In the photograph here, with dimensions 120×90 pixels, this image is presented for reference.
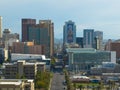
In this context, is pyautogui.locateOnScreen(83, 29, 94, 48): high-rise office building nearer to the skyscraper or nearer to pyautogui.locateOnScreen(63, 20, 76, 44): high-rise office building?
pyautogui.locateOnScreen(63, 20, 76, 44): high-rise office building

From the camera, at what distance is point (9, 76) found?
47.3m

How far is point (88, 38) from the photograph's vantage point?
346ft

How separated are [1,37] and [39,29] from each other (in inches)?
513

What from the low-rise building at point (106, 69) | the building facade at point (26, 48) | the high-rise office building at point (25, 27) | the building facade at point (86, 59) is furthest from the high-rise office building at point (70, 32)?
the low-rise building at point (106, 69)

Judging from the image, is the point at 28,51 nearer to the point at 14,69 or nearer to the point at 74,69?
the point at 74,69

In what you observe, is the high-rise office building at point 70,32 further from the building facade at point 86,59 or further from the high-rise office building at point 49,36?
the building facade at point 86,59

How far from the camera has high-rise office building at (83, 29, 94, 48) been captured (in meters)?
99.0

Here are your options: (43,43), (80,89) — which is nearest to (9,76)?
(80,89)

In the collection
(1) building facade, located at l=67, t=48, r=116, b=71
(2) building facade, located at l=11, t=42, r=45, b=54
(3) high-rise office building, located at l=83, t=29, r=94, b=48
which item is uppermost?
(3) high-rise office building, located at l=83, t=29, r=94, b=48

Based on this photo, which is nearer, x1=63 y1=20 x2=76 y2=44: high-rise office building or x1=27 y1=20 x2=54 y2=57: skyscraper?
x1=27 y1=20 x2=54 y2=57: skyscraper

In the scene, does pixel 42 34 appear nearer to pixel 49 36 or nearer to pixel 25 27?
pixel 49 36

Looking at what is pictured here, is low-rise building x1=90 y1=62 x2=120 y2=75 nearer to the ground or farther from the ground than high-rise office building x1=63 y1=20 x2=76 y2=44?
nearer to the ground

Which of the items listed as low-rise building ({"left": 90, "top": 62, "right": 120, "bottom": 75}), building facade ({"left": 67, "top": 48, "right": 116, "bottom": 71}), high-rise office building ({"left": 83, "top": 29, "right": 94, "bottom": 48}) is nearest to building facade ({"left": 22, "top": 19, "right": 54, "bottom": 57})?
high-rise office building ({"left": 83, "top": 29, "right": 94, "bottom": 48})

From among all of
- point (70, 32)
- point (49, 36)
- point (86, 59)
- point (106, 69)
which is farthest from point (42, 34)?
point (106, 69)
